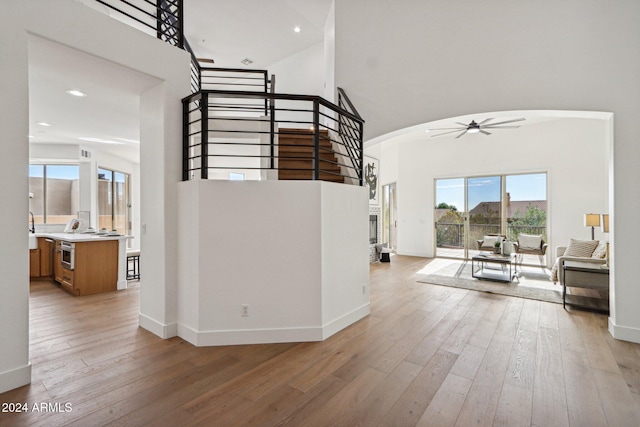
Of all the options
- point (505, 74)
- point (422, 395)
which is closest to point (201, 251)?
point (422, 395)

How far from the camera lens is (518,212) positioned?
7824 millimetres

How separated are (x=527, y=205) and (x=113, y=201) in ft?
39.0

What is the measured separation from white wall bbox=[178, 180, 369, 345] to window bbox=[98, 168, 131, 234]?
6.95 m

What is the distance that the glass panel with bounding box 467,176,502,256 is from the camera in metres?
8.13

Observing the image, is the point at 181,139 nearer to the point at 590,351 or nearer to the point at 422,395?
the point at 422,395

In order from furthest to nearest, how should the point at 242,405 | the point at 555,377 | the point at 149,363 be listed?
the point at 149,363 < the point at 555,377 < the point at 242,405

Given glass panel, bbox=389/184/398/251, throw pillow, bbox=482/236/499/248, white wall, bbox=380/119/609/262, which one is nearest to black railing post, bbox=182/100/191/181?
throw pillow, bbox=482/236/499/248

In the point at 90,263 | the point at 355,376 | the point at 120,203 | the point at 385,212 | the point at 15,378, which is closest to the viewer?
the point at 15,378

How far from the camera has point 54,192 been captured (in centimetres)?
734

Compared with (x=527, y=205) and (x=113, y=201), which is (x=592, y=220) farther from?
(x=113, y=201)

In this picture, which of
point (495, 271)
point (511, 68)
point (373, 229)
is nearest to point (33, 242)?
point (373, 229)

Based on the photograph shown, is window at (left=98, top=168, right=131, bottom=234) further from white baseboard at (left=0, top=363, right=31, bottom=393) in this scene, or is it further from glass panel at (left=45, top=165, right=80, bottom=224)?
white baseboard at (left=0, top=363, right=31, bottom=393)

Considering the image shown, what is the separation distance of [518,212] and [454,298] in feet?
15.3

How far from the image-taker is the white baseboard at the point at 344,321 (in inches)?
123
